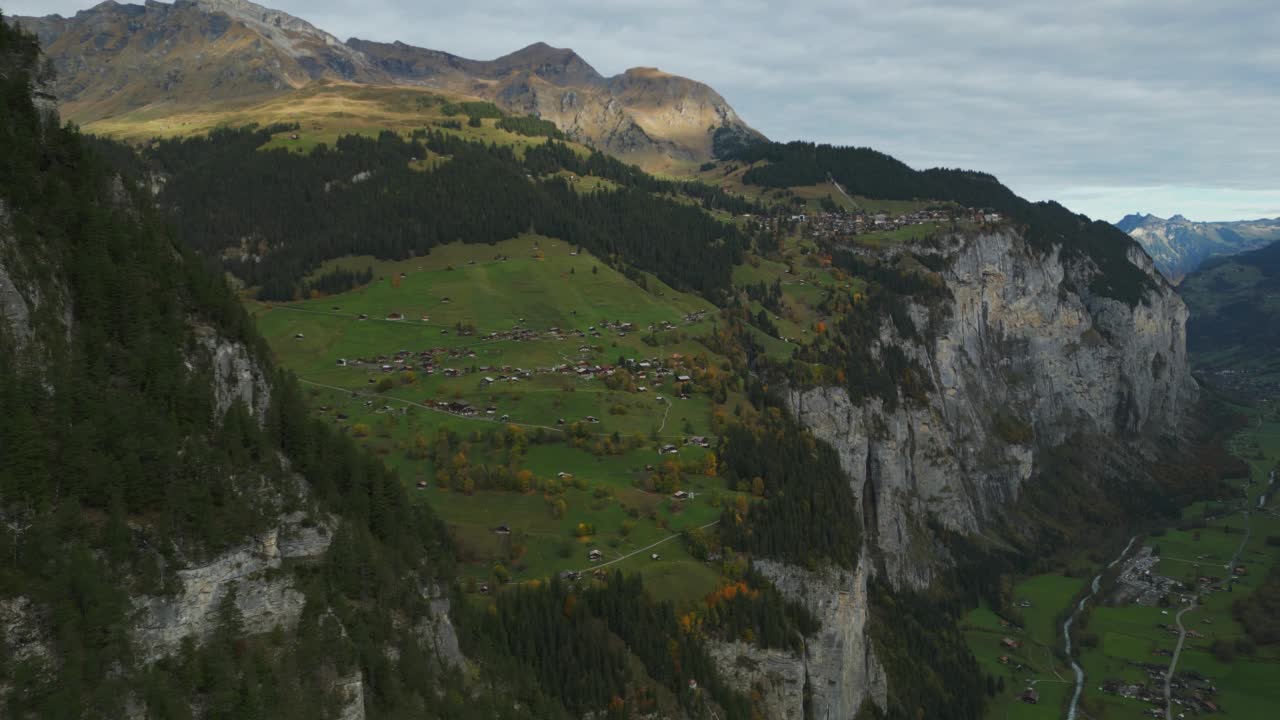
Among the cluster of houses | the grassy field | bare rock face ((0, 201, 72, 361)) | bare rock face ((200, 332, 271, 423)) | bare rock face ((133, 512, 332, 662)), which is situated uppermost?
bare rock face ((0, 201, 72, 361))

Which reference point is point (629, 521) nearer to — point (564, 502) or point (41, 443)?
point (564, 502)

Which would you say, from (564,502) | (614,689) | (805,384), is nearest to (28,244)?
(614,689)

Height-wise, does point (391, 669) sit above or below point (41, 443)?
below

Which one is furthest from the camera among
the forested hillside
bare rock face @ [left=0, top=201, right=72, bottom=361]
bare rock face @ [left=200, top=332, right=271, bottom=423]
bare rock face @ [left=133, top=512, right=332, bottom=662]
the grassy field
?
the grassy field

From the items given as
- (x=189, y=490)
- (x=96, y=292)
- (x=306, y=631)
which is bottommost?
(x=306, y=631)

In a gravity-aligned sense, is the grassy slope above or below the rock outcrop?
above

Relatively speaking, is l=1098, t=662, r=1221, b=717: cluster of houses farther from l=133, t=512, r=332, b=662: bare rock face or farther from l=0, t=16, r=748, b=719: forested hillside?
l=133, t=512, r=332, b=662: bare rock face

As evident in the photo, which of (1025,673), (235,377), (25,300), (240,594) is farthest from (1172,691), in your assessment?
(25,300)

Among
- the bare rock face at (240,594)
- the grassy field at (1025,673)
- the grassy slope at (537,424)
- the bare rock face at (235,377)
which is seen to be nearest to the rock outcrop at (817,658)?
the grassy slope at (537,424)

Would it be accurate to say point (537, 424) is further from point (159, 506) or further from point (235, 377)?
point (159, 506)

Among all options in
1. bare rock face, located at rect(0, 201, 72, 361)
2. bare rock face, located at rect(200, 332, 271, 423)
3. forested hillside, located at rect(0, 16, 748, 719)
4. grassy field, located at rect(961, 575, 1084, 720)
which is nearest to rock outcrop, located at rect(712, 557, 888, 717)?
grassy field, located at rect(961, 575, 1084, 720)

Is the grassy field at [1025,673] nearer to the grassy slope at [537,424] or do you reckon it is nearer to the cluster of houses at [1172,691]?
the cluster of houses at [1172,691]
